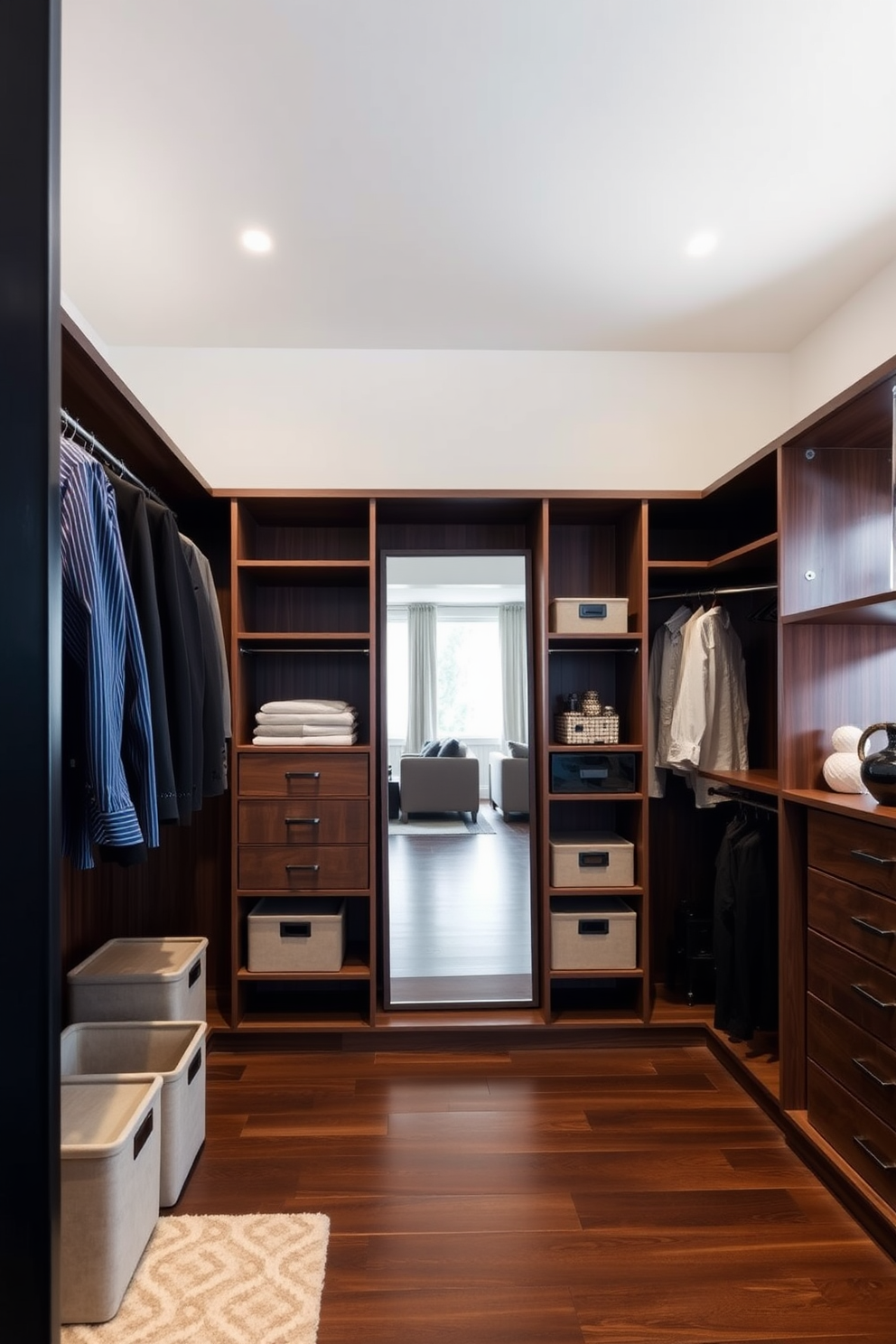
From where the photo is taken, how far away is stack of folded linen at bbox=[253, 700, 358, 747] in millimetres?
3115

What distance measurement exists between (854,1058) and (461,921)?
5.13 feet

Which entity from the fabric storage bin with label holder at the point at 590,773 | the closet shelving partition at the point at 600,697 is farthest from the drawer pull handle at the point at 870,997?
the fabric storage bin with label holder at the point at 590,773

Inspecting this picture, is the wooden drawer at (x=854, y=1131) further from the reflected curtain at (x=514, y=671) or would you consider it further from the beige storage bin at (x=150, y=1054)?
the beige storage bin at (x=150, y=1054)

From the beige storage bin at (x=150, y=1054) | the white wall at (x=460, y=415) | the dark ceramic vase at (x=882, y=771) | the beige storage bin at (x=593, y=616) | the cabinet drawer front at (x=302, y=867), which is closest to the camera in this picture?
the dark ceramic vase at (x=882, y=771)

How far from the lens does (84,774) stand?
166 cm

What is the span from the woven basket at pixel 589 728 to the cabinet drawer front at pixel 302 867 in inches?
36.3

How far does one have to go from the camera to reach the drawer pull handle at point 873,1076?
1910mm

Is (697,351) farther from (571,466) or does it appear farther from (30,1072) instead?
(30,1072)

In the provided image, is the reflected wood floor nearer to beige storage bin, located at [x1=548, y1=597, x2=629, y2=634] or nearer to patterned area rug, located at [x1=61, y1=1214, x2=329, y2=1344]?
patterned area rug, located at [x1=61, y1=1214, x2=329, y2=1344]

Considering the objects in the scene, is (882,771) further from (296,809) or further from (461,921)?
(296,809)

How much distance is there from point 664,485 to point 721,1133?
8.08ft

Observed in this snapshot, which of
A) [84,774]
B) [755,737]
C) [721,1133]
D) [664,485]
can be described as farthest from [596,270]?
[721,1133]

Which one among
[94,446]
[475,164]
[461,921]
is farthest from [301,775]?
[475,164]

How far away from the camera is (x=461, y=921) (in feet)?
10.8
